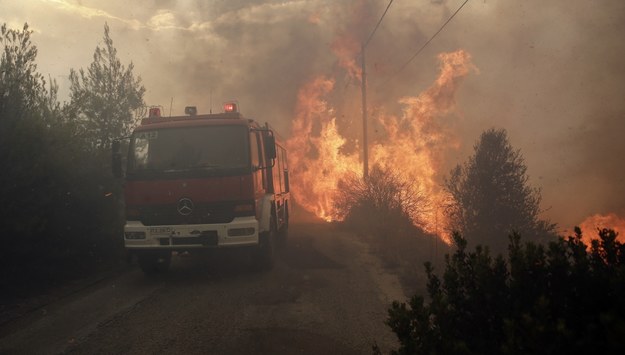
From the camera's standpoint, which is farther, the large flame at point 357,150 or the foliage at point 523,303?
the large flame at point 357,150

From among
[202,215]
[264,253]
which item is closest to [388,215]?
[264,253]

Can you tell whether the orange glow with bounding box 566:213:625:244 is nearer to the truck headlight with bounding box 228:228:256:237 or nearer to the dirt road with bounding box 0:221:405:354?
the dirt road with bounding box 0:221:405:354

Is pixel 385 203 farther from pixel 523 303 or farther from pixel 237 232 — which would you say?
pixel 523 303

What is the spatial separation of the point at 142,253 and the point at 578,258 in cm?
757

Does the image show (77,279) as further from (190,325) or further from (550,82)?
(550,82)

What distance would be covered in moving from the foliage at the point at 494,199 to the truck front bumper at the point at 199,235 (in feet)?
42.2

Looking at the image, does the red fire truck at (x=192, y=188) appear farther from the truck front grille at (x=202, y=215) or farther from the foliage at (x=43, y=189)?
the foliage at (x=43, y=189)

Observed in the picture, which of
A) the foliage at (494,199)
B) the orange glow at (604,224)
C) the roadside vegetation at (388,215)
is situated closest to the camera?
the roadside vegetation at (388,215)

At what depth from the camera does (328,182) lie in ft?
77.4

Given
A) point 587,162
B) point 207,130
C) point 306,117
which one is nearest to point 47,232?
point 207,130

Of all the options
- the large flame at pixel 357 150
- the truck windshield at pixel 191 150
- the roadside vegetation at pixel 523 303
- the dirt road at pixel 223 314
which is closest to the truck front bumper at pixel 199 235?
the dirt road at pixel 223 314

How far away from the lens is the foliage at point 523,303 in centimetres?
221

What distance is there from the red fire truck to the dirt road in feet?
2.89

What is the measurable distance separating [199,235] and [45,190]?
10.3 ft
